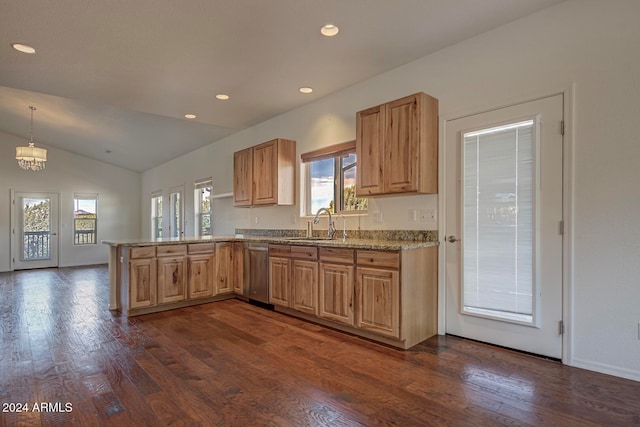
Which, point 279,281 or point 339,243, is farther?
point 279,281

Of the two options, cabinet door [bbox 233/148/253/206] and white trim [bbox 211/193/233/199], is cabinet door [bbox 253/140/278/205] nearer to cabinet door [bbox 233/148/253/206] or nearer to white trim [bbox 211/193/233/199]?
cabinet door [bbox 233/148/253/206]

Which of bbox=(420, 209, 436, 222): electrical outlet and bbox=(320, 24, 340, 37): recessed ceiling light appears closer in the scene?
bbox=(320, 24, 340, 37): recessed ceiling light

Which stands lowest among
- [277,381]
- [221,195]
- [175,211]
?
[277,381]

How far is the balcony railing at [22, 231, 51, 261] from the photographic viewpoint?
8.48 m

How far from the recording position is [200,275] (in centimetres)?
451

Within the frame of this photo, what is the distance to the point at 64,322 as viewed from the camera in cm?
372

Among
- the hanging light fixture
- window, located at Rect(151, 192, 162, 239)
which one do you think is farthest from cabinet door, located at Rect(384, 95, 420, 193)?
window, located at Rect(151, 192, 162, 239)

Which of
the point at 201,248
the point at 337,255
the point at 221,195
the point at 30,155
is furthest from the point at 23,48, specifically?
the point at 30,155

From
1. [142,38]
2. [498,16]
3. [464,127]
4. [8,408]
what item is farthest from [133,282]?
[498,16]

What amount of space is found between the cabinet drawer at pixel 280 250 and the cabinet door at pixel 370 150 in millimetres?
1042

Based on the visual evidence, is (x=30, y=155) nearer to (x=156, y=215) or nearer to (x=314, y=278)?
(x=156, y=215)

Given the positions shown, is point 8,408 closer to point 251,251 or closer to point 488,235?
point 251,251

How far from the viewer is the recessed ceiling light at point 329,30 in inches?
110

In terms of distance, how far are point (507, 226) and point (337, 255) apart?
147 cm
